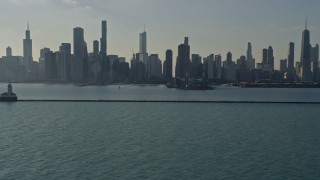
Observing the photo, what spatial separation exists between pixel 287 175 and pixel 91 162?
18.7 metres

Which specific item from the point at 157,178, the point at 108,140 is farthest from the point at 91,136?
the point at 157,178

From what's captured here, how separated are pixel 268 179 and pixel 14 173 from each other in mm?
22372

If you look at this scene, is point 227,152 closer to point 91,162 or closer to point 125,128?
point 91,162

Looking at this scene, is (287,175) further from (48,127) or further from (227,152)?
(48,127)

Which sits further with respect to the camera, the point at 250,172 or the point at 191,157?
the point at 191,157

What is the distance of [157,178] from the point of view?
3353 cm

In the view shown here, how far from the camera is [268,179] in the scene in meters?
33.7

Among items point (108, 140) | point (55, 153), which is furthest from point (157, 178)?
point (108, 140)

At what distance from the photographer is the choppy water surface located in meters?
35.6

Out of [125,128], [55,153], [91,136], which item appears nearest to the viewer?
[55,153]

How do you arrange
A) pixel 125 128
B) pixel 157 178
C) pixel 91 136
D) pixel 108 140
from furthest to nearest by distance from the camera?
pixel 125 128 < pixel 91 136 < pixel 108 140 < pixel 157 178

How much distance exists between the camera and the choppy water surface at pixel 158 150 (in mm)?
35562

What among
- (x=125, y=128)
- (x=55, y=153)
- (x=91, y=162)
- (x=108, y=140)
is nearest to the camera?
(x=91, y=162)

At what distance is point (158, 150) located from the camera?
148 feet
